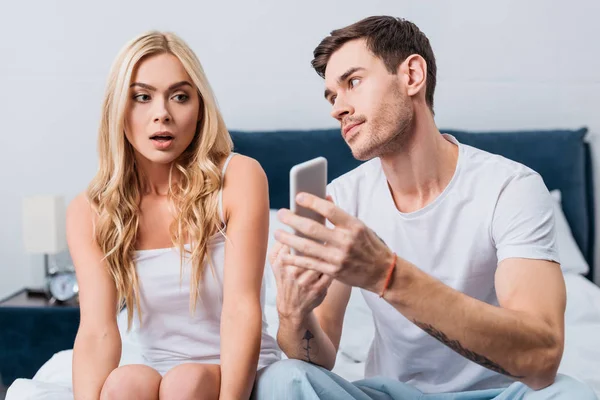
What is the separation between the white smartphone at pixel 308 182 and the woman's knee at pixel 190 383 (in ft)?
1.46

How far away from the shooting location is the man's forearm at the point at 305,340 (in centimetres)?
144

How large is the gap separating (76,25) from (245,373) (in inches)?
88.5

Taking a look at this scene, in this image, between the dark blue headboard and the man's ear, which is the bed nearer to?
the dark blue headboard

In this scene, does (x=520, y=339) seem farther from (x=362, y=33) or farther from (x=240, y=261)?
(x=362, y=33)

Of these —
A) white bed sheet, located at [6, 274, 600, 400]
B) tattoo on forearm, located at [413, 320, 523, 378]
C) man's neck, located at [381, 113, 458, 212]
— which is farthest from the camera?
white bed sheet, located at [6, 274, 600, 400]

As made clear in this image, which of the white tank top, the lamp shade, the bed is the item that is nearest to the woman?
the white tank top

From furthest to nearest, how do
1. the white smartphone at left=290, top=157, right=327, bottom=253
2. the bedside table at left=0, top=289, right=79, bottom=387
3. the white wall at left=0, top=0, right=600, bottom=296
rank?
1. the white wall at left=0, top=0, right=600, bottom=296
2. the bedside table at left=0, top=289, right=79, bottom=387
3. the white smartphone at left=290, top=157, right=327, bottom=253

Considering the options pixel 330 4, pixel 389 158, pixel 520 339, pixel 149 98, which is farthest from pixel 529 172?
pixel 330 4

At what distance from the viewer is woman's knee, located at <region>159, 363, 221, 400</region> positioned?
1.40 metres

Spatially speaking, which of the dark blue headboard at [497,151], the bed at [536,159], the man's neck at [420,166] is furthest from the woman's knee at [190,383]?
the dark blue headboard at [497,151]

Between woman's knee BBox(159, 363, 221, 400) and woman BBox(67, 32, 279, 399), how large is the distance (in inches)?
5.8

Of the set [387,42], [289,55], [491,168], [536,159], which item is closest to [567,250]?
[536,159]

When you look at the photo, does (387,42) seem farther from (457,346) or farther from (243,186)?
(457,346)

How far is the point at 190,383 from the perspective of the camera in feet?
4.63
